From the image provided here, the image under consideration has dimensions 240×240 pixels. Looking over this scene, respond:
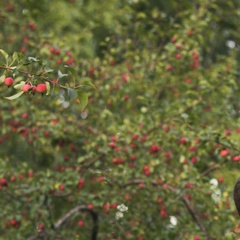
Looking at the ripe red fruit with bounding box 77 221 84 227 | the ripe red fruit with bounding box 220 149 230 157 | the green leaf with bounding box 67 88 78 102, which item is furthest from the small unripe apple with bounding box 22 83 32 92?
the ripe red fruit with bounding box 77 221 84 227

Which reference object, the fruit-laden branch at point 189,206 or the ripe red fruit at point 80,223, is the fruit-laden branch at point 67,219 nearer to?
the ripe red fruit at point 80,223

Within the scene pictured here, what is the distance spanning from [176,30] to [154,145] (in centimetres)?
136

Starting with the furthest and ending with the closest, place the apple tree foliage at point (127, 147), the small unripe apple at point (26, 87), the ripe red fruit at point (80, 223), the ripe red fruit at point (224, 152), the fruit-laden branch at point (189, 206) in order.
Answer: the ripe red fruit at point (80, 223), the apple tree foliage at point (127, 147), the fruit-laden branch at point (189, 206), the ripe red fruit at point (224, 152), the small unripe apple at point (26, 87)

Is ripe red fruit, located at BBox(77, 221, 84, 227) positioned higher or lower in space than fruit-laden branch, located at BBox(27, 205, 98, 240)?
lower

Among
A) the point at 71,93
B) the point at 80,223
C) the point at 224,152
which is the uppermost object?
the point at 71,93

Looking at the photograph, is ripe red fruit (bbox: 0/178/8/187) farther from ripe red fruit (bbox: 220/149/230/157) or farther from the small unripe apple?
the small unripe apple

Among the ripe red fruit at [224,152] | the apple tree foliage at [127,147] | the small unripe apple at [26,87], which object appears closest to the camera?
the small unripe apple at [26,87]

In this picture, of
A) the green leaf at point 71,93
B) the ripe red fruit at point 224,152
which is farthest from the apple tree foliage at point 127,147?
the green leaf at point 71,93

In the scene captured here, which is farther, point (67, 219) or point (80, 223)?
point (80, 223)

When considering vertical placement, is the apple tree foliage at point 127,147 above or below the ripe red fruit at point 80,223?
above

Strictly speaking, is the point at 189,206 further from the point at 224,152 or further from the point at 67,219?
the point at 67,219

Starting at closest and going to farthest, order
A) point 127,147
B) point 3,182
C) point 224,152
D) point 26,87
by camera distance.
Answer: point 26,87 → point 224,152 → point 3,182 → point 127,147

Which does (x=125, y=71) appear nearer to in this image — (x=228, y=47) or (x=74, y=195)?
(x=74, y=195)

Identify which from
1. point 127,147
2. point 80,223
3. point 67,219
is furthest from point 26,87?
point 80,223
